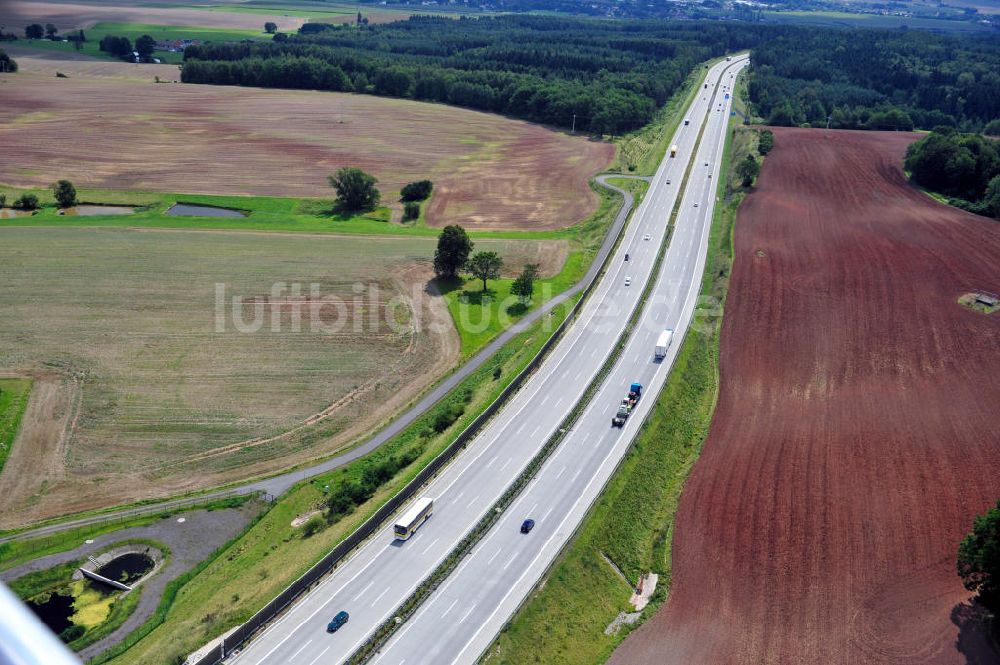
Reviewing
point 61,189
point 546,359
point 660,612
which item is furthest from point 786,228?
point 61,189

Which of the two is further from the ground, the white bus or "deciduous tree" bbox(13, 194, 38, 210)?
"deciduous tree" bbox(13, 194, 38, 210)

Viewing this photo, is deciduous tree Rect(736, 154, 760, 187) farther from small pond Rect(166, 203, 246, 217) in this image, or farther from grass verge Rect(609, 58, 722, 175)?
small pond Rect(166, 203, 246, 217)

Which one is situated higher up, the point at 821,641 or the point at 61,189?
the point at 61,189

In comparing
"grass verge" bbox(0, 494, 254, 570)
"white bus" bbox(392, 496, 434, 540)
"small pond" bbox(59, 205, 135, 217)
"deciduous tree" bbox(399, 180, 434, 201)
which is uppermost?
"deciduous tree" bbox(399, 180, 434, 201)

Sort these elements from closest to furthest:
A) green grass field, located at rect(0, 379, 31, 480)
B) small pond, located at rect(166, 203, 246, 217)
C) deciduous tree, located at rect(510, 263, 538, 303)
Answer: green grass field, located at rect(0, 379, 31, 480), deciduous tree, located at rect(510, 263, 538, 303), small pond, located at rect(166, 203, 246, 217)

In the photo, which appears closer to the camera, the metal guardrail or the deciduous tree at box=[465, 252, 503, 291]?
the metal guardrail

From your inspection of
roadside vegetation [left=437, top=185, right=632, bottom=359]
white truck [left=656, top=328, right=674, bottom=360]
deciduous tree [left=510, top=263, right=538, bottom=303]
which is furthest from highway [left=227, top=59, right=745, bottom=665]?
deciduous tree [left=510, top=263, right=538, bottom=303]

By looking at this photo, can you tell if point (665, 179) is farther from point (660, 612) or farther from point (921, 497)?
point (660, 612)
